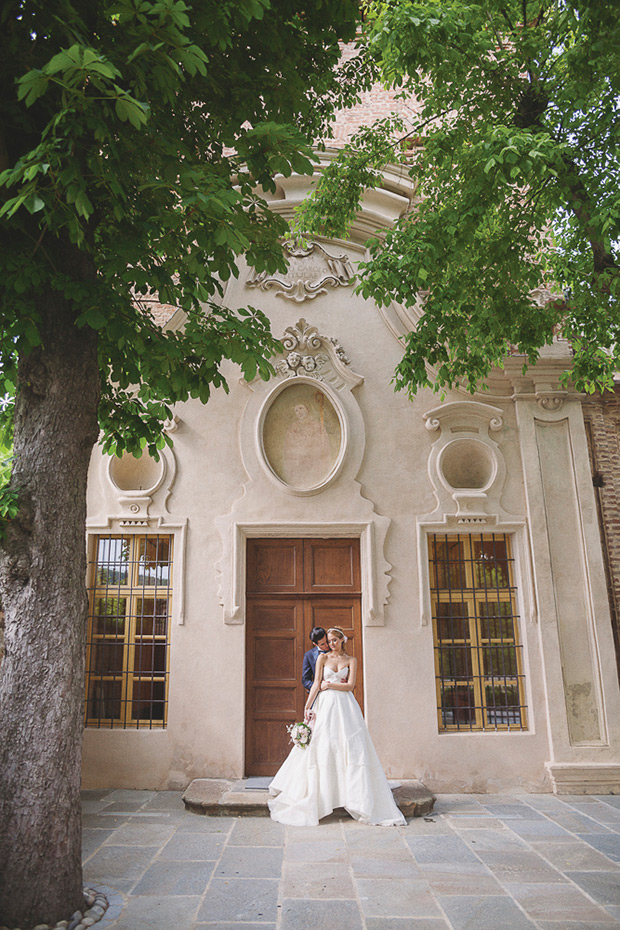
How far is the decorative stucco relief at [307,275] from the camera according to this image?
893 centimetres

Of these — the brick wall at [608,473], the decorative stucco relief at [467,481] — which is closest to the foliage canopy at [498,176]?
the decorative stucco relief at [467,481]

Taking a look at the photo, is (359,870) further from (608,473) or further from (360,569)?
(608,473)

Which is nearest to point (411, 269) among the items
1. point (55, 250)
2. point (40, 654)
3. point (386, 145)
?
point (386, 145)

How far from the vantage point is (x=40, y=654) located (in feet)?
14.2

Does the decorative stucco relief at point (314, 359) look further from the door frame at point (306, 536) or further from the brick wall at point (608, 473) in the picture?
the brick wall at point (608, 473)

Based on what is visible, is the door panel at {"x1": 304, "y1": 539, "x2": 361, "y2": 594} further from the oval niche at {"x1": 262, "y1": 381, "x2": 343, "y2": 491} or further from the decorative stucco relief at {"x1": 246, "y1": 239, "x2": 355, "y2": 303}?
the decorative stucco relief at {"x1": 246, "y1": 239, "x2": 355, "y2": 303}

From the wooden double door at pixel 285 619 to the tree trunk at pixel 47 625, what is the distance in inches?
152

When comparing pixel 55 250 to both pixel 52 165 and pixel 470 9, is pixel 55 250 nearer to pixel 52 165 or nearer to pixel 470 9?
pixel 52 165

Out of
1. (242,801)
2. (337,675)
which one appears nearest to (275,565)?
(337,675)

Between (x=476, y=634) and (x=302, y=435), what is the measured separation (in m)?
3.32

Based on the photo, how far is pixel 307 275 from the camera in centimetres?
908

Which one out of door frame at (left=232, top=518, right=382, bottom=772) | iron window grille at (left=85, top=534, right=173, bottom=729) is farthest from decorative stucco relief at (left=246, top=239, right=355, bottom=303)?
iron window grille at (left=85, top=534, right=173, bottom=729)

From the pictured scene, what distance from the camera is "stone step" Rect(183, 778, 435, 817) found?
21.7 feet

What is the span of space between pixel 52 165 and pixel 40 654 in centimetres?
299
